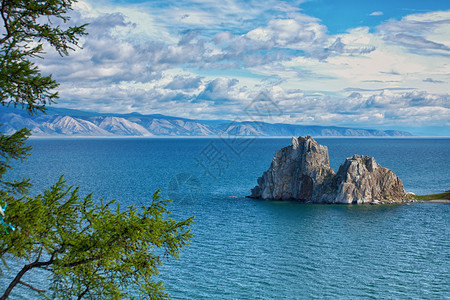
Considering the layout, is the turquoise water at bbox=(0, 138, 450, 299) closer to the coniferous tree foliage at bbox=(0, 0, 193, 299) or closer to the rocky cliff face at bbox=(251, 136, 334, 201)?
the rocky cliff face at bbox=(251, 136, 334, 201)

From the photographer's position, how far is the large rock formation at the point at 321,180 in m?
82.2

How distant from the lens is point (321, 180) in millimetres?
85812

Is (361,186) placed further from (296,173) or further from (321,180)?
(296,173)

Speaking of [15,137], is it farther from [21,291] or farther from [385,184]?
[385,184]

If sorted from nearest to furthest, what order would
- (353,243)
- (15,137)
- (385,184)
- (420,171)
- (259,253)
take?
(15,137)
(259,253)
(353,243)
(385,184)
(420,171)

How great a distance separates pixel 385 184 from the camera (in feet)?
281

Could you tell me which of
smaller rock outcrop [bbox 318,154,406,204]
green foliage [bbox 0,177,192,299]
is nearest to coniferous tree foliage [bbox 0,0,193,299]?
green foliage [bbox 0,177,192,299]

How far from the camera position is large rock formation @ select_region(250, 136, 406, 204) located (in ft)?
270

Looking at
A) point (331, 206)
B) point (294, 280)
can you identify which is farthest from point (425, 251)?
point (331, 206)

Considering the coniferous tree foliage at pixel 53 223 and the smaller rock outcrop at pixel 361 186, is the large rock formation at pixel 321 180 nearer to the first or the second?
the smaller rock outcrop at pixel 361 186

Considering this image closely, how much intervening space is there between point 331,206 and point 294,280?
42.0 meters

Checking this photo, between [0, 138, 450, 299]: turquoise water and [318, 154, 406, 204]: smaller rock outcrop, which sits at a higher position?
[318, 154, 406, 204]: smaller rock outcrop

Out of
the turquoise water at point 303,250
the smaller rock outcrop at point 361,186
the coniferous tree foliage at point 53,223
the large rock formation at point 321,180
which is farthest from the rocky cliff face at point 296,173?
the coniferous tree foliage at point 53,223

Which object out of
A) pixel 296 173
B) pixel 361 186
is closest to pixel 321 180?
pixel 296 173
